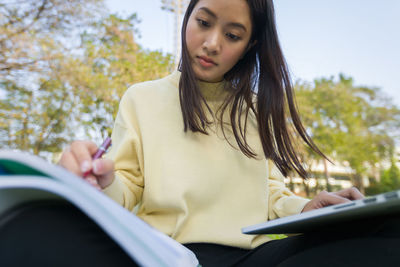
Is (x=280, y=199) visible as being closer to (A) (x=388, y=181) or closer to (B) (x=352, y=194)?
(B) (x=352, y=194)

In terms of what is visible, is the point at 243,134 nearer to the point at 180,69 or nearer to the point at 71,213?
the point at 180,69

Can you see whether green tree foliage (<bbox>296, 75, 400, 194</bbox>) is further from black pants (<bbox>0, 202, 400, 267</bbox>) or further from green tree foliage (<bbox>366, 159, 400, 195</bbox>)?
black pants (<bbox>0, 202, 400, 267</bbox>)

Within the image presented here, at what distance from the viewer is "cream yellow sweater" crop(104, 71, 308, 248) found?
1122mm

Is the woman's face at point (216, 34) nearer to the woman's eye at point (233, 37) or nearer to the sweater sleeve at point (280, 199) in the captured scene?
the woman's eye at point (233, 37)

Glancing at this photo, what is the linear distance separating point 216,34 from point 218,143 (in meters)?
0.41

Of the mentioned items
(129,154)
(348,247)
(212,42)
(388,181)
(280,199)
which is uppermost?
(212,42)

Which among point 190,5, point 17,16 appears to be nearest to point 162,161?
point 190,5

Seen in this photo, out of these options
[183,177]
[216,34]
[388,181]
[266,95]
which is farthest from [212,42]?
[388,181]

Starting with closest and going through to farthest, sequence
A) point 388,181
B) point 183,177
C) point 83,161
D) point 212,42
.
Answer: point 83,161 < point 183,177 < point 212,42 < point 388,181

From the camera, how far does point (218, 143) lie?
1330mm

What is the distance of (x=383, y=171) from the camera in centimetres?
2680

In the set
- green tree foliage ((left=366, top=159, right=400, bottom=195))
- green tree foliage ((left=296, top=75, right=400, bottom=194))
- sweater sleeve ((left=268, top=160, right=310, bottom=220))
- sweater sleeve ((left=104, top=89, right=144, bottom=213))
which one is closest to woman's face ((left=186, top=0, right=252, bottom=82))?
sweater sleeve ((left=104, top=89, right=144, bottom=213))

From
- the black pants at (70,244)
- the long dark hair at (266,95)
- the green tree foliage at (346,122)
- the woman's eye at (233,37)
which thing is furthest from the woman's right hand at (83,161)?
the green tree foliage at (346,122)

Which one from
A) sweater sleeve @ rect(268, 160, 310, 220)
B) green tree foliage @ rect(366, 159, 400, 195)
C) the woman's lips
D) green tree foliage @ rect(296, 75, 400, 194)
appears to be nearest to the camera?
sweater sleeve @ rect(268, 160, 310, 220)
